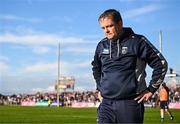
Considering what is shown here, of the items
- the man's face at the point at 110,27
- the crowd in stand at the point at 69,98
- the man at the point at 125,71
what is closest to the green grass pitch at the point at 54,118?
the crowd in stand at the point at 69,98

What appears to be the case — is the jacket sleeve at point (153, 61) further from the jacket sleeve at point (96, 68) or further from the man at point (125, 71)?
the jacket sleeve at point (96, 68)

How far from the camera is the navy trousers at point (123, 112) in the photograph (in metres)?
6.49

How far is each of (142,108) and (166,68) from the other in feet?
2.06

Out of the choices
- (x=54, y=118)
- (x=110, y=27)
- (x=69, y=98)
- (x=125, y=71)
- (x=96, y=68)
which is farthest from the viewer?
(x=69, y=98)

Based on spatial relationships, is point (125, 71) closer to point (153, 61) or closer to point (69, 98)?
point (153, 61)

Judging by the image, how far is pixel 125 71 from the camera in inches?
260

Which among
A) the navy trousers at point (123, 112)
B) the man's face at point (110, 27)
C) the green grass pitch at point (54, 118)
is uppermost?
the man's face at point (110, 27)

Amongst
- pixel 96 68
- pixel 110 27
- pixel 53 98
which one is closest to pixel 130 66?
pixel 110 27

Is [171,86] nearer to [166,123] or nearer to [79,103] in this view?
[79,103]

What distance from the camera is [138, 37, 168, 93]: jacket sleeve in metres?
6.61

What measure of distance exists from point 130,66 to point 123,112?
0.60 meters

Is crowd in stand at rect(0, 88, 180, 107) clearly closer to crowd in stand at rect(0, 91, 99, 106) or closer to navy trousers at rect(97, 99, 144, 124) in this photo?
crowd in stand at rect(0, 91, 99, 106)

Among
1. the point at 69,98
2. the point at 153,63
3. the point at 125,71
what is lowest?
the point at 69,98

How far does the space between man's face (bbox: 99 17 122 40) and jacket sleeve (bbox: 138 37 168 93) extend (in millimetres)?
353
